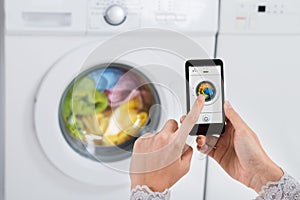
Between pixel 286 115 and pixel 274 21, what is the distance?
0.81 feet

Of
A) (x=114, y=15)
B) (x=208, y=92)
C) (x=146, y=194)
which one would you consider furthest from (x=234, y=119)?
(x=114, y=15)

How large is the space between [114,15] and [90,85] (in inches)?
7.3

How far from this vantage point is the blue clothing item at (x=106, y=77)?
1.40 metres

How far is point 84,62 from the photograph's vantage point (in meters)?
1.35

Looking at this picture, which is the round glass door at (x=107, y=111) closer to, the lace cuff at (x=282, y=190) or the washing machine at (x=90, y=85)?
the washing machine at (x=90, y=85)

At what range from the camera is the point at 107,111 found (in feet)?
4.75

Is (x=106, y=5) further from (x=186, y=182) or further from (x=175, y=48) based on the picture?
(x=186, y=182)

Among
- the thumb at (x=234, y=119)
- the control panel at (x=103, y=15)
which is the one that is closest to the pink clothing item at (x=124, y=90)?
the control panel at (x=103, y=15)

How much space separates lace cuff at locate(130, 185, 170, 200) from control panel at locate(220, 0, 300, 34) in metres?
0.63

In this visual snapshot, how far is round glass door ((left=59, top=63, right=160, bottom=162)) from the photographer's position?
1398 millimetres

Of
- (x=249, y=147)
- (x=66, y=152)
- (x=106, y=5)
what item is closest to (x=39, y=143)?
(x=66, y=152)

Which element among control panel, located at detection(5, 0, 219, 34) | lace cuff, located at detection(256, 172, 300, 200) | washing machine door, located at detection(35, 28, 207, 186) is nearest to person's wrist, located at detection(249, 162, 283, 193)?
lace cuff, located at detection(256, 172, 300, 200)

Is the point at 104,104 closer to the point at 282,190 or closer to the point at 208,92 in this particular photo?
the point at 208,92

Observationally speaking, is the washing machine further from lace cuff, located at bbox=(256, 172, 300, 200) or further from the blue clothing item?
lace cuff, located at bbox=(256, 172, 300, 200)
